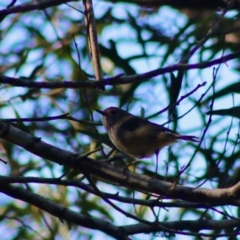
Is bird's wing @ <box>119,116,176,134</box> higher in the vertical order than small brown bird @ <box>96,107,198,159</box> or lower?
higher

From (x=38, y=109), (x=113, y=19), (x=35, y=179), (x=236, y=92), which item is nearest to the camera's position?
(x=35, y=179)

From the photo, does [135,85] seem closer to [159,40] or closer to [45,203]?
[159,40]

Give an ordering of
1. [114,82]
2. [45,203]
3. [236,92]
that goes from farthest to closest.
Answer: [236,92] → [45,203] → [114,82]

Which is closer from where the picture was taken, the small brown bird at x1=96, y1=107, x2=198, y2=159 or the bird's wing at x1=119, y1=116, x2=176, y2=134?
the small brown bird at x1=96, y1=107, x2=198, y2=159

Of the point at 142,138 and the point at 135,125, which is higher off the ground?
the point at 135,125

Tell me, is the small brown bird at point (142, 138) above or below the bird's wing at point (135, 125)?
below

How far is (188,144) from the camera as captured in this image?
4574mm

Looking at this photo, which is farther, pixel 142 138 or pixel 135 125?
pixel 135 125

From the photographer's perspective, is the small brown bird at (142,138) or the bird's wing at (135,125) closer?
the small brown bird at (142,138)

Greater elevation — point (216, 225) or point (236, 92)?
point (236, 92)

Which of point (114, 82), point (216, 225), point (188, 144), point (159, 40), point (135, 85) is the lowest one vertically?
point (114, 82)

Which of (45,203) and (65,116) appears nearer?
(65,116)

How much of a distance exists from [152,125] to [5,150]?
1.14 m

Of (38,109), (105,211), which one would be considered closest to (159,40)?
(38,109)
